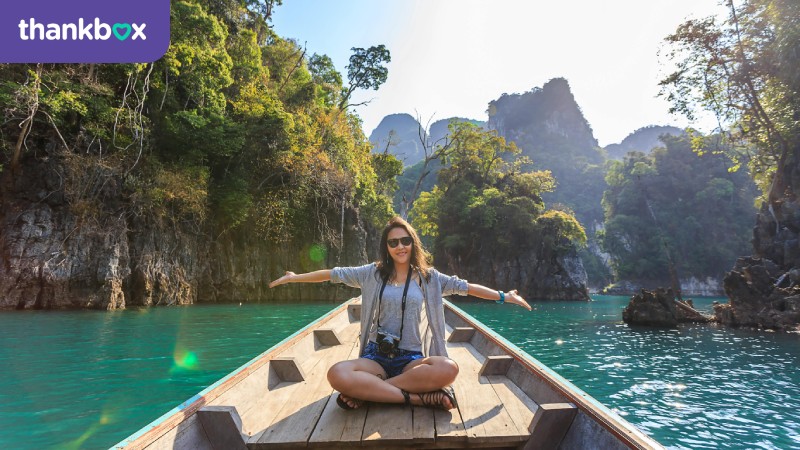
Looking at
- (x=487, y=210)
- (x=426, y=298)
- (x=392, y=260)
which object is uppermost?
(x=487, y=210)

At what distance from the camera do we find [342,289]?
22906 millimetres

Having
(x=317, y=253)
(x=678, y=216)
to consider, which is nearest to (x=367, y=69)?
(x=317, y=253)

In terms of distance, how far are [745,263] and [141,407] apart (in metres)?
21.0

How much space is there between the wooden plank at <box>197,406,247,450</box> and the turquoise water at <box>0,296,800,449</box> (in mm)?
2079

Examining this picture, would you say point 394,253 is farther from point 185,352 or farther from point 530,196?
point 530,196

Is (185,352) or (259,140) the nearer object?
(185,352)

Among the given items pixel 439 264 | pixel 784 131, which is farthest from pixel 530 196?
pixel 784 131

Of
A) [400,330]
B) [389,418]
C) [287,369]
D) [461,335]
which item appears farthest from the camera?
[461,335]

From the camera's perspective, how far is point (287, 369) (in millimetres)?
3451

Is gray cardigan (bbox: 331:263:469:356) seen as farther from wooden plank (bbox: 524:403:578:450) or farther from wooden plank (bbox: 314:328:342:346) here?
wooden plank (bbox: 314:328:342:346)

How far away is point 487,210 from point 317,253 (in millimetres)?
17597

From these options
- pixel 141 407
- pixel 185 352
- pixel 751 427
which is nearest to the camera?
pixel 141 407

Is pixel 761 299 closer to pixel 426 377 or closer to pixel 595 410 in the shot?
pixel 595 410

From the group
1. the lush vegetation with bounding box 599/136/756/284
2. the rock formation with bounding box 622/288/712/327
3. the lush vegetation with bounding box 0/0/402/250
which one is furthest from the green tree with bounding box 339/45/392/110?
the lush vegetation with bounding box 599/136/756/284
